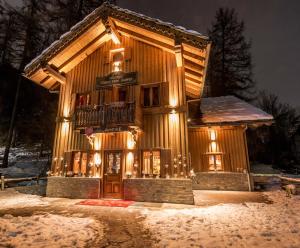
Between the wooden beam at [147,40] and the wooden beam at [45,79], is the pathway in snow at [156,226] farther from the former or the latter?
the wooden beam at [147,40]

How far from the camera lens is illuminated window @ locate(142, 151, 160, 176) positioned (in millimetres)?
9836

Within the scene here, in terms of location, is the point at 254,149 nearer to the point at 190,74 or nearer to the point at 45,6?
the point at 190,74

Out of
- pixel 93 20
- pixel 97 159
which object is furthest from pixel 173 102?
pixel 93 20

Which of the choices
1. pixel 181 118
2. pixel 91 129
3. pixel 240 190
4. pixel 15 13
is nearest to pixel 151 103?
pixel 181 118

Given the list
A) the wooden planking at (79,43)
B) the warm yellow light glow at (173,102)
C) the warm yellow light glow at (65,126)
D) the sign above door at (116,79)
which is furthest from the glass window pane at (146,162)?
the wooden planking at (79,43)

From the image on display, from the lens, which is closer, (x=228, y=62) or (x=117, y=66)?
(x=117, y=66)

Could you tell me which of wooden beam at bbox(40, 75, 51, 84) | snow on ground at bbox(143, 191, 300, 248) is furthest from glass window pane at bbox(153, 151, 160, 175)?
wooden beam at bbox(40, 75, 51, 84)

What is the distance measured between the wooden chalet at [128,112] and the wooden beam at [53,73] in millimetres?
60

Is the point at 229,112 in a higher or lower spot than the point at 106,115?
higher

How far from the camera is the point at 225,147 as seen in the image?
13773 mm

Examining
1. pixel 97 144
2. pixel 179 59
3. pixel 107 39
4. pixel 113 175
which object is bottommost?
pixel 113 175

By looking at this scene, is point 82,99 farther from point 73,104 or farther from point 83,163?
point 83,163

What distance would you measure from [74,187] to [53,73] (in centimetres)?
695

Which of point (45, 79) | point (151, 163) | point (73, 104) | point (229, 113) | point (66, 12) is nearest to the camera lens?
point (151, 163)
